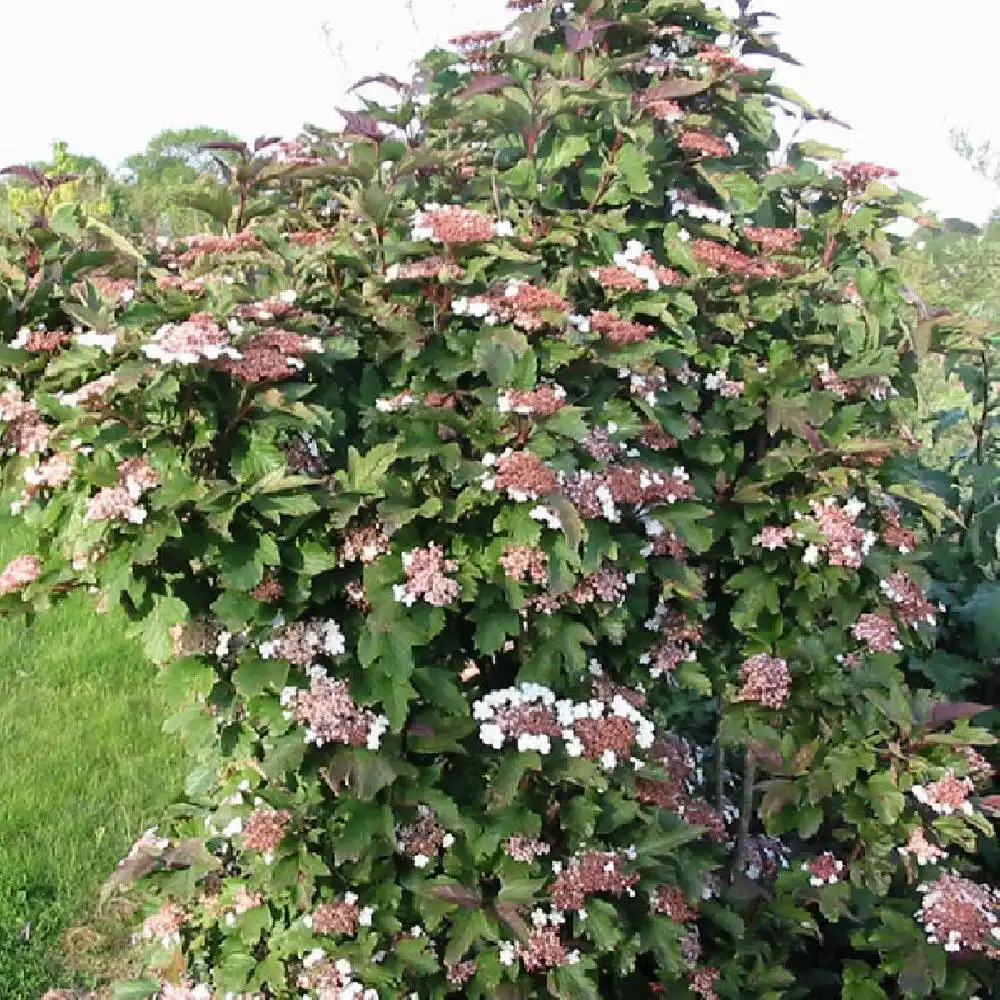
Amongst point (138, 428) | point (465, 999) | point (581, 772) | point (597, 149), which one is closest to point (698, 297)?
point (597, 149)

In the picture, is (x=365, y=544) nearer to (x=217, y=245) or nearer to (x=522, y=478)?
(x=522, y=478)

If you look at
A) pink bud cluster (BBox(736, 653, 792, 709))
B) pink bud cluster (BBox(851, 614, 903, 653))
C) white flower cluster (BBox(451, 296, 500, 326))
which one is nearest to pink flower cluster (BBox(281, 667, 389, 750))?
white flower cluster (BBox(451, 296, 500, 326))

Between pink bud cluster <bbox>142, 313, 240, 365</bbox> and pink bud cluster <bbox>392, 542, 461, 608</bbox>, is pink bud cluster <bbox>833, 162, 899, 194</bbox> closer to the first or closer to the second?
pink bud cluster <bbox>392, 542, 461, 608</bbox>

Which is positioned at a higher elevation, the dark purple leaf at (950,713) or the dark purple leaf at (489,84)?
the dark purple leaf at (489,84)

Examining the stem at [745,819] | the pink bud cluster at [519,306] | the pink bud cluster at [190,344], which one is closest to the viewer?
the pink bud cluster at [190,344]

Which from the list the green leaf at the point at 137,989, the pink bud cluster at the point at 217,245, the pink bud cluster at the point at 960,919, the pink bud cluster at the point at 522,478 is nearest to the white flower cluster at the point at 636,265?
the pink bud cluster at the point at 522,478

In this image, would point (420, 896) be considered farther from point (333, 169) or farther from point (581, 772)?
point (333, 169)

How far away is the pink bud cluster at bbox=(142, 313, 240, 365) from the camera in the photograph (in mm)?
1527

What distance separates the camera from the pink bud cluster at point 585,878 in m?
1.91

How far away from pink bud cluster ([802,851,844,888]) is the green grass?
177cm

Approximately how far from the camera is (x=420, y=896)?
76.3 inches

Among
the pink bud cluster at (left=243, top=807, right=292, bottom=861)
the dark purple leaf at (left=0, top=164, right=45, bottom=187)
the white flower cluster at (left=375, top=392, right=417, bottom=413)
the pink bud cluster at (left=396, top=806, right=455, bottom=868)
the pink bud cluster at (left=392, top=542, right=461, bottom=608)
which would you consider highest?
the dark purple leaf at (left=0, top=164, right=45, bottom=187)

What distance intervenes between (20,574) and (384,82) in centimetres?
113

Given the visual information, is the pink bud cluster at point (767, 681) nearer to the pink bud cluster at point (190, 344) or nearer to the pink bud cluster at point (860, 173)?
the pink bud cluster at point (860, 173)
